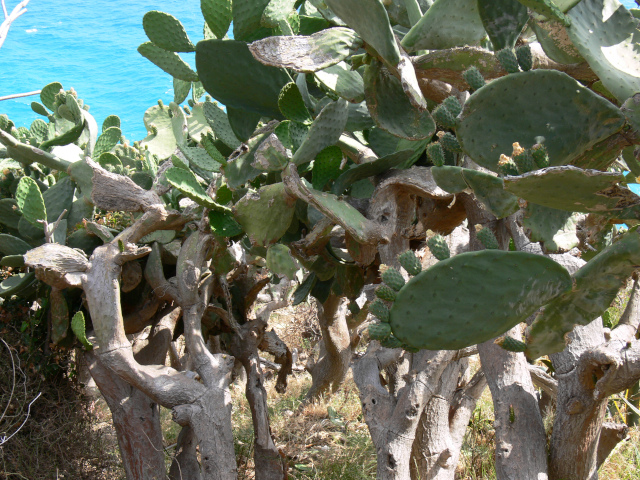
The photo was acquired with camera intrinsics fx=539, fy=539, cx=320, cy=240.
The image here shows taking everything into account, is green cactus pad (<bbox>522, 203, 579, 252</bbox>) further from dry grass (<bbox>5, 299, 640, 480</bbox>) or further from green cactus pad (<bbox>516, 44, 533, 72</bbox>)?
dry grass (<bbox>5, 299, 640, 480</bbox>)

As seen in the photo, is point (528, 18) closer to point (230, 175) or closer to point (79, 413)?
point (230, 175)

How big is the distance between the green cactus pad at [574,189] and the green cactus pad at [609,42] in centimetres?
20

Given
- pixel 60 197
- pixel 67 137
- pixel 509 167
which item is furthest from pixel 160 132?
pixel 509 167

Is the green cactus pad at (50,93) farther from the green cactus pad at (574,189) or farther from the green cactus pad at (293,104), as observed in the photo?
the green cactus pad at (574,189)

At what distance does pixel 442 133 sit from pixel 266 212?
0.56 meters

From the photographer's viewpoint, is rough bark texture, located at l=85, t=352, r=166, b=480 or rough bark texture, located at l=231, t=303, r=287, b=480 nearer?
rough bark texture, located at l=85, t=352, r=166, b=480

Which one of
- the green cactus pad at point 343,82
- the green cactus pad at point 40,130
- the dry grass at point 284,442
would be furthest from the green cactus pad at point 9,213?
the green cactus pad at point 343,82

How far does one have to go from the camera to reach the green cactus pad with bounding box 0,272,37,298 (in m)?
2.19

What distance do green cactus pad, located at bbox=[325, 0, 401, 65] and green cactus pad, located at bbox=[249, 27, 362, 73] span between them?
1.9 inches

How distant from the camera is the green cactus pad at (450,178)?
1.20m

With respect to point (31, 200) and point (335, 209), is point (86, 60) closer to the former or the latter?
point (31, 200)

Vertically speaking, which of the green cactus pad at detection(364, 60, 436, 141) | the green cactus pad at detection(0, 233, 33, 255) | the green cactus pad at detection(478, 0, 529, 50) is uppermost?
the green cactus pad at detection(478, 0, 529, 50)

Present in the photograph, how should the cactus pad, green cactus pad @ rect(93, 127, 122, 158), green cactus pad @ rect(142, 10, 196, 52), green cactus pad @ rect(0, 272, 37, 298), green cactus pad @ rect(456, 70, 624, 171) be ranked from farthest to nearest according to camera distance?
green cactus pad @ rect(93, 127, 122, 158), green cactus pad @ rect(0, 272, 37, 298), green cactus pad @ rect(142, 10, 196, 52), the cactus pad, green cactus pad @ rect(456, 70, 624, 171)

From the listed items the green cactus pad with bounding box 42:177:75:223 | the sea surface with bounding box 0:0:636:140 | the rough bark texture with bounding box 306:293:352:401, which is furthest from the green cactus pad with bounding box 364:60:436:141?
the sea surface with bounding box 0:0:636:140
